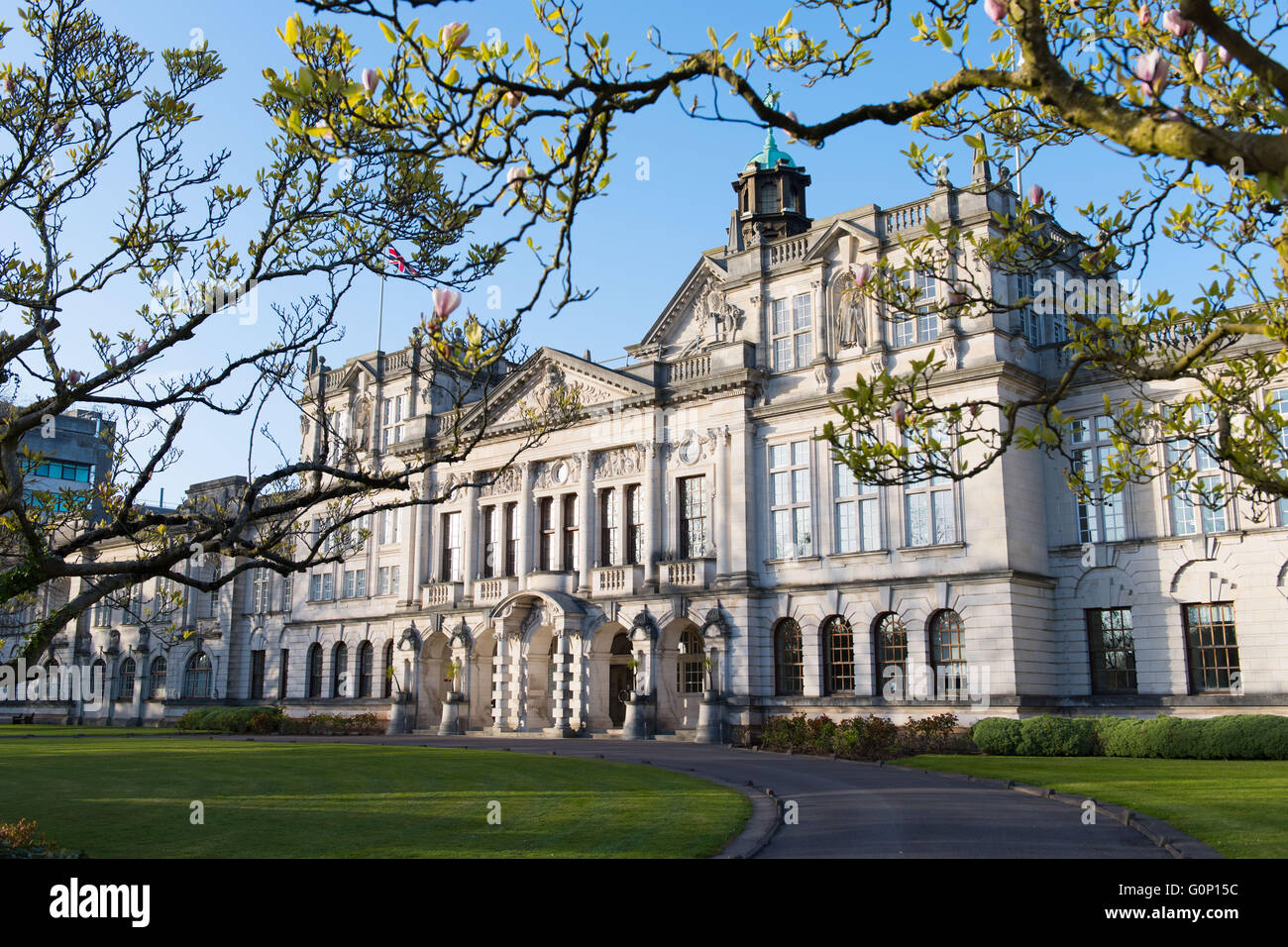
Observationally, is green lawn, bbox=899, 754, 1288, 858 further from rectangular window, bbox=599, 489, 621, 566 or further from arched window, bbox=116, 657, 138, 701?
arched window, bbox=116, 657, 138, 701

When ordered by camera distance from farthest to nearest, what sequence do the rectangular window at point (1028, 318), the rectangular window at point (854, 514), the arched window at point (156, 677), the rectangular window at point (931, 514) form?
the arched window at point (156, 677) < the rectangular window at point (854, 514) < the rectangular window at point (1028, 318) < the rectangular window at point (931, 514)

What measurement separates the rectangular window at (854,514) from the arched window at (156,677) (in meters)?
49.6

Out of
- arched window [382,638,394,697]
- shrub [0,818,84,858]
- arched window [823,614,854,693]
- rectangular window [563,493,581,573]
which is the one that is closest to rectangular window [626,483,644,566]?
rectangular window [563,493,581,573]

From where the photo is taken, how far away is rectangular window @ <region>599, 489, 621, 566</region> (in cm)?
4438

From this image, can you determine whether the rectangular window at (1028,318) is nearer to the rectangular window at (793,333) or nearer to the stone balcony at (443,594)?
the rectangular window at (793,333)

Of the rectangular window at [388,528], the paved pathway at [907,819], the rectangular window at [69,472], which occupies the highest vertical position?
the rectangular window at [69,472]

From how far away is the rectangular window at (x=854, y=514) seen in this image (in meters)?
37.4

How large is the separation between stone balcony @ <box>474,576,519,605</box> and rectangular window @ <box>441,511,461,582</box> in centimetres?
301

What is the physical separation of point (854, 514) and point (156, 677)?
51.6 meters

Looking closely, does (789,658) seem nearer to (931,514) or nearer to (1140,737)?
(931,514)

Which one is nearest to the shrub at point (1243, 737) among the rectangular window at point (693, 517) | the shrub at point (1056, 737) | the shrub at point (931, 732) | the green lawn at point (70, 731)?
the shrub at point (1056, 737)

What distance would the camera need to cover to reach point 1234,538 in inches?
1247

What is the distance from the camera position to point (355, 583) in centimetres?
5756
